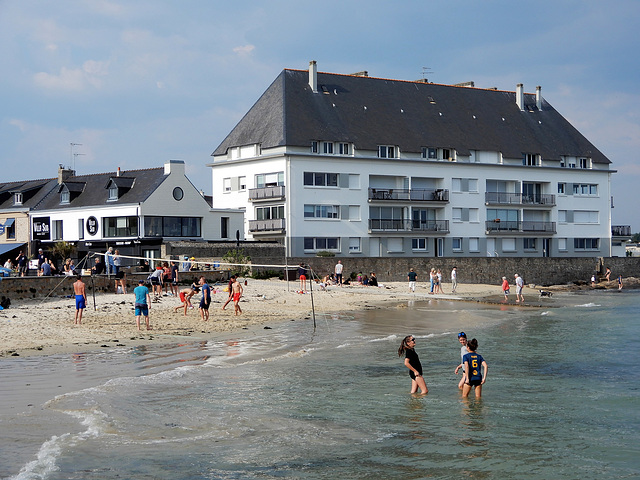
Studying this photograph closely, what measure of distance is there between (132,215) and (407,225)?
22.4 metres

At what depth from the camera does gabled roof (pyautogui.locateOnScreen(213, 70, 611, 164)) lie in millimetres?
64250

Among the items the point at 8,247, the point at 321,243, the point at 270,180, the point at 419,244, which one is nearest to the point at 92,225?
the point at 8,247

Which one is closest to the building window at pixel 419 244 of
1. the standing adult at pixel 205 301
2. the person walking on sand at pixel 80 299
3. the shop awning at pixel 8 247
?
the shop awning at pixel 8 247

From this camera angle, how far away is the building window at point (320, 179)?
62188 millimetres

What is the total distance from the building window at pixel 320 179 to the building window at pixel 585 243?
2580cm

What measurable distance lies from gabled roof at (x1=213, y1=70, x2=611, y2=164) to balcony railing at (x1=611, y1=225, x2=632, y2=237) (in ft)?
29.0

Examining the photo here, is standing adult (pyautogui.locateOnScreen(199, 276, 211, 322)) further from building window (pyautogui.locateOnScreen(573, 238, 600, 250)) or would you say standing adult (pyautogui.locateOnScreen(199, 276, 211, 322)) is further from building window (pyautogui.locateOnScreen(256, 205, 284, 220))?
building window (pyautogui.locateOnScreen(573, 238, 600, 250))

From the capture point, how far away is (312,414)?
49.3ft

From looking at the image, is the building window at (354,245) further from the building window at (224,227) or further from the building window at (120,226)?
the building window at (120,226)

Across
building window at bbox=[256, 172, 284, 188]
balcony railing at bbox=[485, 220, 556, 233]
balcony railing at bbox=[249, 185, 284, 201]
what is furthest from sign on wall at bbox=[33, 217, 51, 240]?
balcony railing at bbox=[485, 220, 556, 233]

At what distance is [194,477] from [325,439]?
9.44ft

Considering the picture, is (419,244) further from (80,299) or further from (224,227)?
(80,299)

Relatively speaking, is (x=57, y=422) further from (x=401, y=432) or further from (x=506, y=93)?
(x=506, y=93)

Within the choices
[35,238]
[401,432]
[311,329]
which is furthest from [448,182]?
[401,432]
